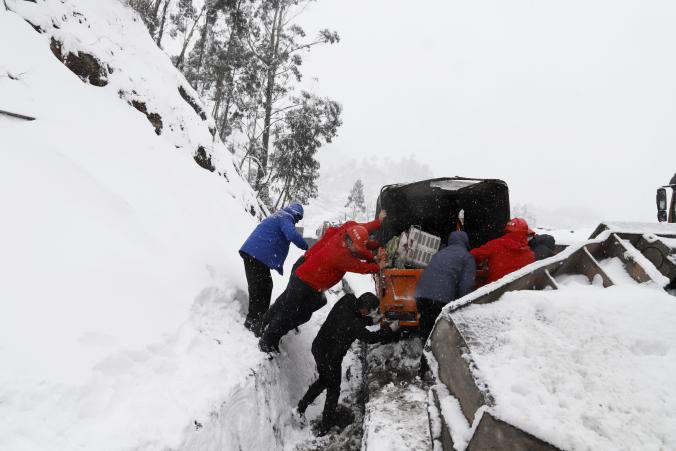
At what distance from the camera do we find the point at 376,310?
3.97m

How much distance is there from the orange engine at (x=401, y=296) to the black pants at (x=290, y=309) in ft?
3.29

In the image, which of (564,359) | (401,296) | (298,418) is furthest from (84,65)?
(564,359)

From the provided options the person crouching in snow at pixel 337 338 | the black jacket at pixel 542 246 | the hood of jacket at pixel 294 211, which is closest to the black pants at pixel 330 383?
the person crouching in snow at pixel 337 338

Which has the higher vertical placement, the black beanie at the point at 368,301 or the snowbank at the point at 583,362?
the snowbank at the point at 583,362

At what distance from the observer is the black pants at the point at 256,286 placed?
4.24m

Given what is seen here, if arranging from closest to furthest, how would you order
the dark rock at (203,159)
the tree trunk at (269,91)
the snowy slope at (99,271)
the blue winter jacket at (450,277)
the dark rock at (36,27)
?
the snowy slope at (99,271) < the blue winter jacket at (450,277) < the dark rock at (36,27) < the dark rock at (203,159) < the tree trunk at (269,91)

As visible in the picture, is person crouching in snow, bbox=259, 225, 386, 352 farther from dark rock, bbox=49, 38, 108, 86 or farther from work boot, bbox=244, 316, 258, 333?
dark rock, bbox=49, 38, 108, 86

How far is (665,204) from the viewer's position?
4.64 metres

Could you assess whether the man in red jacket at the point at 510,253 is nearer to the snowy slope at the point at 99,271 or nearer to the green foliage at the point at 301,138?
the snowy slope at the point at 99,271

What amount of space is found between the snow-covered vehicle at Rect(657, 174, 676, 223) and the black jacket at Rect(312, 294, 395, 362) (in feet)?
12.8

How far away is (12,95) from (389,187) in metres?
5.19

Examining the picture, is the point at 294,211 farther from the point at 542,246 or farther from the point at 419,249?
the point at 542,246

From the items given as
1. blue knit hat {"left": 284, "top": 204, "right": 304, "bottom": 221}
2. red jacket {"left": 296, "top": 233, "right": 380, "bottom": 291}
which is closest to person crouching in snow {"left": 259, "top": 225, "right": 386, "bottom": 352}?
red jacket {"left": 296, "top": 233, "right": 380, "bottom": 291}

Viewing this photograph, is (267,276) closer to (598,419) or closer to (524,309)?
(524,309)
